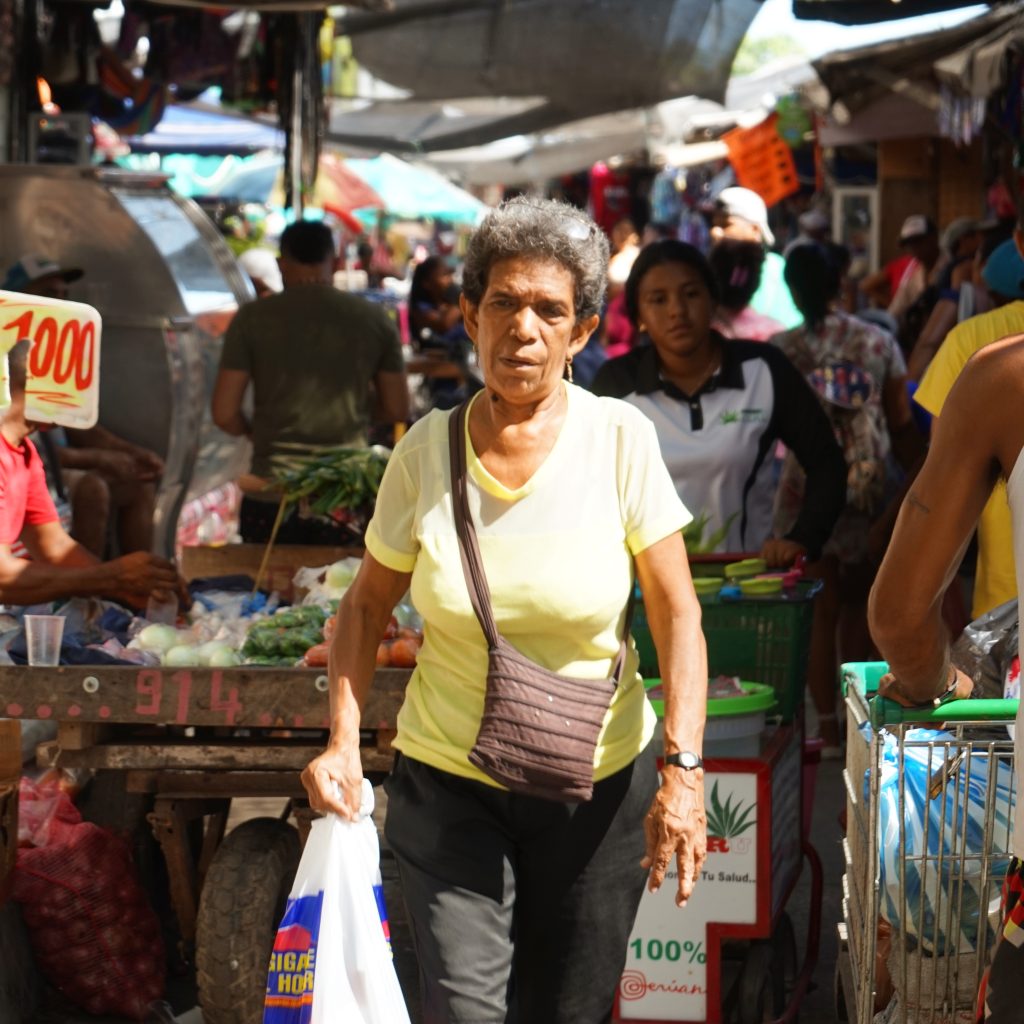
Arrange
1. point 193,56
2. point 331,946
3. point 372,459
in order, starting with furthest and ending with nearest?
point 193,56 → point 372,459 → point 331,946

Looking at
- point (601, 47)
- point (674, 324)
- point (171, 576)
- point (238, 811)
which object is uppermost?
point (601, 47)

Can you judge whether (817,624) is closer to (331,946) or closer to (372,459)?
(372,459)

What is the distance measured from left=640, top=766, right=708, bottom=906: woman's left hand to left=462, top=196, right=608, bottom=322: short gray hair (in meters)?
0.89

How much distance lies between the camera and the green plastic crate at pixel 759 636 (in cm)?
459

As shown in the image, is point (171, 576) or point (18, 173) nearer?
point (171, 576)

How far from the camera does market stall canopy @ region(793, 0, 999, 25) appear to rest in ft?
22.3

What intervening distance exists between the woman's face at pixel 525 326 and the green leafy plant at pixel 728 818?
1.51 metres

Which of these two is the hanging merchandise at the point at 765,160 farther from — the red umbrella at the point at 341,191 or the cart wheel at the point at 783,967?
the cart wheel at the point at 783,967

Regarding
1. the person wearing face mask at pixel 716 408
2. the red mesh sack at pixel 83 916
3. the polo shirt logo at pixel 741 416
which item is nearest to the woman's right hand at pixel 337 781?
the red mesh sack at pixel 83 916

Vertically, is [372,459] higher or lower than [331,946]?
higher

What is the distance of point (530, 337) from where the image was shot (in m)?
3.23

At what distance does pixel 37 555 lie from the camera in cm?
531

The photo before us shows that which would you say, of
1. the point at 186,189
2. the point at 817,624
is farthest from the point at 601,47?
the point at 186,189

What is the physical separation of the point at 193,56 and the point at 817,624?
5.84m
